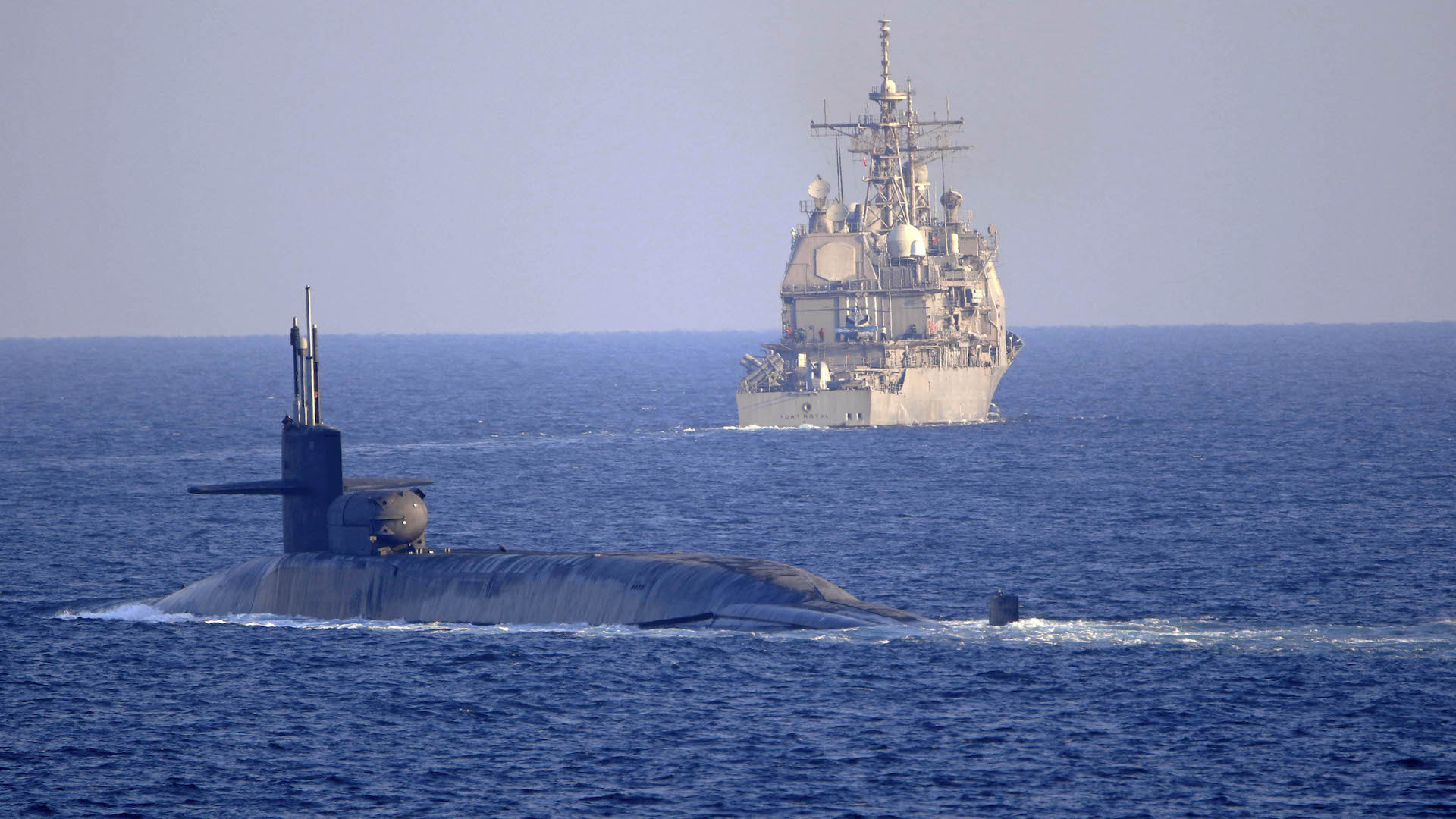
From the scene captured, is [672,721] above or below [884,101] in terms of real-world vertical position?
below

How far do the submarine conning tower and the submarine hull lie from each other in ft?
1.35

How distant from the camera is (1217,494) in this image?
234ft

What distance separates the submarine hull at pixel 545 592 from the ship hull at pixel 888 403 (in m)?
67.0

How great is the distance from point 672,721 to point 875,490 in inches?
1694

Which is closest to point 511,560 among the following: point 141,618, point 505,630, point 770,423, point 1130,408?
point 505,630

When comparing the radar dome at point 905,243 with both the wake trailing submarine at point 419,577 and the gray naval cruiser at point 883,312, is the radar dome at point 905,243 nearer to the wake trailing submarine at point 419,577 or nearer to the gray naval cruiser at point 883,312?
the gray naval cruiser at point 883,312

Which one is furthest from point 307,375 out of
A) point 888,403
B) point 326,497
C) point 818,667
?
point 888,403

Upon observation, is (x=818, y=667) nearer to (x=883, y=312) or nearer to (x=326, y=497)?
(x=326, y=497)

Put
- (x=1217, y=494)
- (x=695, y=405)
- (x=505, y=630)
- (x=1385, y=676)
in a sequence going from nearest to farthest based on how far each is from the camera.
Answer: (x=1385, y=676), (x=505, y=630), (x=1217, y=494), (x=695, y=405)

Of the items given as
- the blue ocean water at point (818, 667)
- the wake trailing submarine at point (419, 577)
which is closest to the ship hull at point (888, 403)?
the blue ocean water at point (818, 667)

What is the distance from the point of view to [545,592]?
42.1 m

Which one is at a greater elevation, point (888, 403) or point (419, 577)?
point (888, 403)

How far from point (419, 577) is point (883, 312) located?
74549 millimetres

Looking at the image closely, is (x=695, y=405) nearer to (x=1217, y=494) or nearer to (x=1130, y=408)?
(x=1130, y=408)
